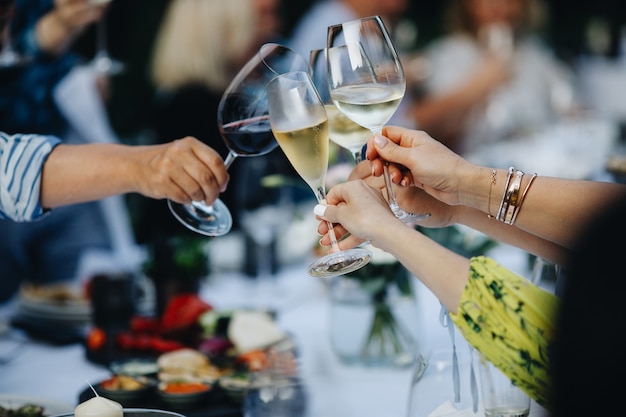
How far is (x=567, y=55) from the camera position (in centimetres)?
799

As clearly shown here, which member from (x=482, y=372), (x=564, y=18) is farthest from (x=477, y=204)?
(x=564, y=18)

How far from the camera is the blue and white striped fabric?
5.05ft

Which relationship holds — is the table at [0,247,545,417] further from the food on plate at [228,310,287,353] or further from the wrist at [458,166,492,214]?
the wrist at [458,166,492,214]

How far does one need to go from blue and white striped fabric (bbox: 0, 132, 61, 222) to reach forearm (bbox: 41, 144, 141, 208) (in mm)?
18

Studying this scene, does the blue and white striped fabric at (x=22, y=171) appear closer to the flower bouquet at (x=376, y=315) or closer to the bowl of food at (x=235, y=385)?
the bowl of food at (x=235, y=385)

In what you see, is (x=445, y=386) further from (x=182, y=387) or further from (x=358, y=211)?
(x=182, y=387)

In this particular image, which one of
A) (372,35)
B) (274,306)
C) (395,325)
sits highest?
(372,35)

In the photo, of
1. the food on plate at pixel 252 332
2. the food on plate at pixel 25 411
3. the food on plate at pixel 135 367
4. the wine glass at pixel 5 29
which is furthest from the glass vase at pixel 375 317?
the wine glass at pixel 5 29

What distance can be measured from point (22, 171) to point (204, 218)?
1.29 feet

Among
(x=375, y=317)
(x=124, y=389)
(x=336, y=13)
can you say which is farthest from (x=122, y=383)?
(x=336, y=13)

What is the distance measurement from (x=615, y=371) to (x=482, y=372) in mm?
571

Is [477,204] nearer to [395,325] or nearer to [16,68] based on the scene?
[395,325]

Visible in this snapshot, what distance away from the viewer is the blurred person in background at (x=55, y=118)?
2.85 meters

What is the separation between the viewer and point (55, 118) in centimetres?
319
